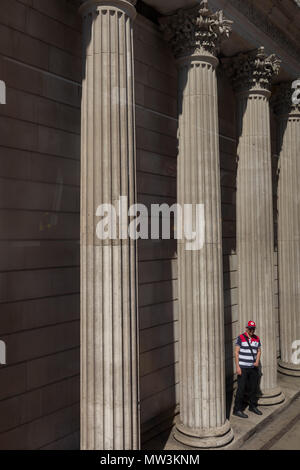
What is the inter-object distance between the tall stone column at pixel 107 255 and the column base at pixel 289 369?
325 inches

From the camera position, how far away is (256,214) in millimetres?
11328

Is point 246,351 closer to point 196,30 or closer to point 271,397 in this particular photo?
point 271,397

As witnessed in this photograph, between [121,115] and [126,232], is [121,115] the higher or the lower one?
the higher one

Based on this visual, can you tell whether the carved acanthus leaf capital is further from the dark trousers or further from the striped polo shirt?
the dark trousers

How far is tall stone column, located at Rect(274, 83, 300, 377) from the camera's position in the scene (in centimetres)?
1378

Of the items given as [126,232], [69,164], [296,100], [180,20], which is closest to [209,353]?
[126,232]

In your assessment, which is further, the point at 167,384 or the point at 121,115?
the point at 167,384

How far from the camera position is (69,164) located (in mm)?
7945

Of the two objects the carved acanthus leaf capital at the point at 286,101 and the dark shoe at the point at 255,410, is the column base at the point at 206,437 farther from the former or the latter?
the carved acanthus leaf capital at the point at 286,101

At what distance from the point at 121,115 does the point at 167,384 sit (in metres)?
A: 6.85

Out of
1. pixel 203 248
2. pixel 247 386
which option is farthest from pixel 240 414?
pixel 203 248

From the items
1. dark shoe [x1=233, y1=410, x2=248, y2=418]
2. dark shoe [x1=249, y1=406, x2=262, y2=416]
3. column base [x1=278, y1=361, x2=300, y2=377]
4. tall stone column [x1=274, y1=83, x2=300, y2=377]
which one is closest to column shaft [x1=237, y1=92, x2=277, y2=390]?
dark shoe [x1=249, y1=406, x2=262, y2=416]

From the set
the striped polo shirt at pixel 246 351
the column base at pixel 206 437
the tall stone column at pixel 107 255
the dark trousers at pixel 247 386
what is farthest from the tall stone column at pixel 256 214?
the tall stone column at pixel 107 255
